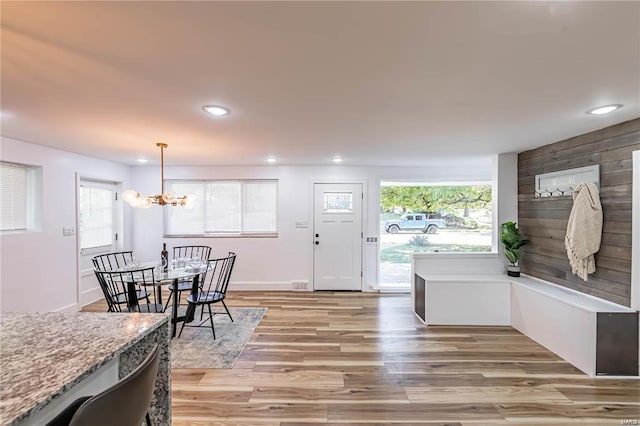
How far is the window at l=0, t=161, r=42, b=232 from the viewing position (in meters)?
3.30

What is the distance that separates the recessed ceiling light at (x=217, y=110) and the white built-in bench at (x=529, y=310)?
3.00 metres

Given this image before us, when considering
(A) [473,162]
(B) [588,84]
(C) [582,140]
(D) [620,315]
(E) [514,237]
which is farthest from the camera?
(A) [473,162]

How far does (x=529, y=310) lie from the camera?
3.33 metres

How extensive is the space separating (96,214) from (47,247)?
3.47 feet

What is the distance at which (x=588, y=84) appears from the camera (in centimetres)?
180

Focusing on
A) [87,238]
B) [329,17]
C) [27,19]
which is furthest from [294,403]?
[87,238]

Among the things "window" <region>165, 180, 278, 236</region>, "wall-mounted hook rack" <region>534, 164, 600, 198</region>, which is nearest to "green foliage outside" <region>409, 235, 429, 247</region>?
"wall-mounted hook rack" <region>534, 164, 600, 198</region>

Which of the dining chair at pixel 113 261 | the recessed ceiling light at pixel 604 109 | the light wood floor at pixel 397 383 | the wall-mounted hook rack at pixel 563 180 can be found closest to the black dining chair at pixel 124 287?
the dining chair at pixel 113 261

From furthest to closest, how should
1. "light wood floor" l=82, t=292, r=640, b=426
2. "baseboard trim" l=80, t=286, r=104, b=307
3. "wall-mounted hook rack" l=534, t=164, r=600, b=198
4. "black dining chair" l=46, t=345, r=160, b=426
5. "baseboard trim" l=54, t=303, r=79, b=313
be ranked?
"baseboard trim" l=80, t=286, r=104, b=307, "baseboard trim" l=54, t=303, r=79, b=313, "wall-mounted hook rack" l=534, t=164, r=600, b=198, "light wood floor" l=82, t=292, r=640, b=426, "black dining chair" l=46, t=345, r=160, b=426

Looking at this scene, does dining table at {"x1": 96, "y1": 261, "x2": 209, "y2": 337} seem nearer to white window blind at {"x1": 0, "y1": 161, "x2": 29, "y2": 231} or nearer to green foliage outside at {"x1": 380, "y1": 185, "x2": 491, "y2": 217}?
white window blind at {"x1": 0, "y1": 161, "x2": 29, "y2": 231}

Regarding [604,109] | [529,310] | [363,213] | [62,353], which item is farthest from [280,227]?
[604,109]

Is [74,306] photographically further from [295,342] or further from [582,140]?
[582,140]

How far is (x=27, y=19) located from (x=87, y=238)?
4181 mm

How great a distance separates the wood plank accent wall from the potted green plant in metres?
0.16
